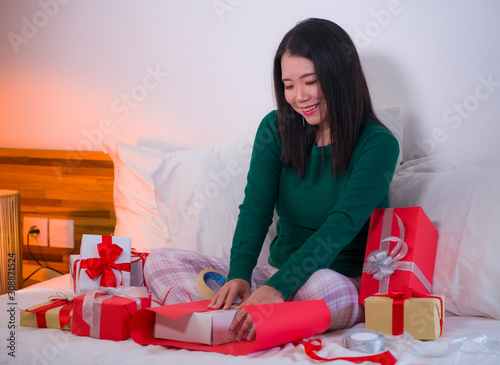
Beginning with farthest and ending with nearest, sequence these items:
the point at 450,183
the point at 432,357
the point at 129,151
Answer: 1. the point at 129,151
2. the point at 450,183
3. the point at 432,357

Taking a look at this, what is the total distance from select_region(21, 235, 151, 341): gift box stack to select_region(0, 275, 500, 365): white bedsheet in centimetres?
3

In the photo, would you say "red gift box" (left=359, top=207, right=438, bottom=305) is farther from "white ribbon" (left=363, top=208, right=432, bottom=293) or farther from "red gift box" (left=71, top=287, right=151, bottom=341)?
"red gift box" (left=71, top=287, right=151, bottom=341)

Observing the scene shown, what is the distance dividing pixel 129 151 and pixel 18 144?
62cm

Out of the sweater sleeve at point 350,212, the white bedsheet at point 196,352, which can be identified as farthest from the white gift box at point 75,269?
the sweater sleeve at point 350,212

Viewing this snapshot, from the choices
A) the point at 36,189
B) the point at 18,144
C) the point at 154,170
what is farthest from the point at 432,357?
the point at 18,144

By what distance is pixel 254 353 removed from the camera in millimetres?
889

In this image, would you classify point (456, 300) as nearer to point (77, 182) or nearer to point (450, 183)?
point (450, 183)

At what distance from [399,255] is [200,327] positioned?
0.46 metres

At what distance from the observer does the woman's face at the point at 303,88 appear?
120 cm

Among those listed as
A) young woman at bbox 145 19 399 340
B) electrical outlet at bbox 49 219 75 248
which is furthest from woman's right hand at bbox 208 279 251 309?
electrical outlet at bbox 49 219 75 248

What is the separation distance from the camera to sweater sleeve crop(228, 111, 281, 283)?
1238 millimetres

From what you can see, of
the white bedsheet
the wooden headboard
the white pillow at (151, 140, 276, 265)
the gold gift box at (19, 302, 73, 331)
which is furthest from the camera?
the wooden headboard

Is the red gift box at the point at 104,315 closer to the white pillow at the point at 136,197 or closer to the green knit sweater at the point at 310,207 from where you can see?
the green knit sweater at the point at 310,207

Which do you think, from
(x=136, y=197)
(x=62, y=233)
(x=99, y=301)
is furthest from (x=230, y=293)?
(x=62, y=233)
